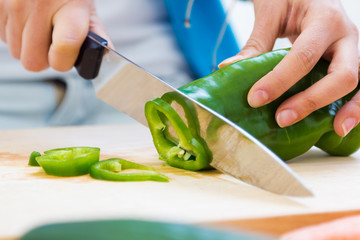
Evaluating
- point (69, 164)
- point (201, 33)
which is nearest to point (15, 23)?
point (69, 164)

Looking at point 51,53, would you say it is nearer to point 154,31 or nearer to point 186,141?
point 186,141

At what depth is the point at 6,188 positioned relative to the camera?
115 centimetres

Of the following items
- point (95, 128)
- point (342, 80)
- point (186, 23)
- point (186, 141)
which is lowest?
point (95, 128)

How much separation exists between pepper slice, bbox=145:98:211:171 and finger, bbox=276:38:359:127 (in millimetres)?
275

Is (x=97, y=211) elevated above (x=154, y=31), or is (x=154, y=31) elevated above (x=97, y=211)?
(x=154, y=31)

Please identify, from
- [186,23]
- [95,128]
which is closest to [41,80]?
[95,128]

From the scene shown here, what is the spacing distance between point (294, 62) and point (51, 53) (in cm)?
80

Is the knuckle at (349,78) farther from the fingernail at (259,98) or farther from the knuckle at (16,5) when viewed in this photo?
the knuckle at (16,5)

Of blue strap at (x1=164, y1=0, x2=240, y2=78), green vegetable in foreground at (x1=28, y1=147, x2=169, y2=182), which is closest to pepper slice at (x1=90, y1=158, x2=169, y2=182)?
green vegetable in foreground at (x1=28, y1=147, x2=169, y2=182)

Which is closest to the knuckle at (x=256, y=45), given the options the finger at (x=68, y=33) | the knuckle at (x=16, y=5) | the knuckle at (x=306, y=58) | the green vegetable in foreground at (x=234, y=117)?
the green vegetable in foreground at (x=234, y=117)

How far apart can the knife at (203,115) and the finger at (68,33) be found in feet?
0.11

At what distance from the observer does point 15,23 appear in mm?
1722

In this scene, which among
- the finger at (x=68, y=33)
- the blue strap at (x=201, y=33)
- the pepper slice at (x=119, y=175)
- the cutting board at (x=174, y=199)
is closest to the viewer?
the cutting board at (x=174, y=199)

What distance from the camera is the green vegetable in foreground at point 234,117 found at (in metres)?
1.37
